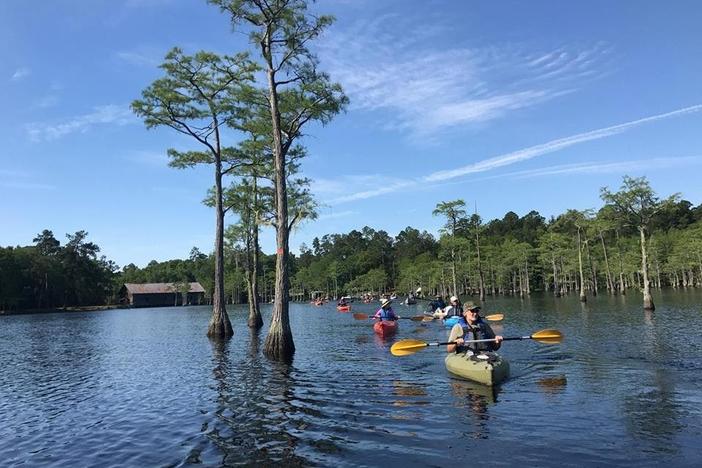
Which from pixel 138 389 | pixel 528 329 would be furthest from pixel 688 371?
pixel 138 389

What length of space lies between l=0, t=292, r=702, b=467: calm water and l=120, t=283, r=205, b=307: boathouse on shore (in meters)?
124

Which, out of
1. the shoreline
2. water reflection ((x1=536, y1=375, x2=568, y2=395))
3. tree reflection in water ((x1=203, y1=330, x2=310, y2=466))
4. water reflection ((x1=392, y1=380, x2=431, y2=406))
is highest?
the shoreline

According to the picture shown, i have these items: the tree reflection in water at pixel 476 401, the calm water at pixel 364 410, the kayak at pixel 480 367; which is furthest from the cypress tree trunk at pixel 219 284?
the tree reflection in water at pixel 476 401

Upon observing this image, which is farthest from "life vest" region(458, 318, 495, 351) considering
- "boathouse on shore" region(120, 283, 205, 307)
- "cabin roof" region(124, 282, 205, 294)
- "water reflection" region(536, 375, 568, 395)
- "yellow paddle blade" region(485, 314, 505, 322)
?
"cabin roof" region(124, 282, 205, 294)

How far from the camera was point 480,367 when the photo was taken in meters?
14.9

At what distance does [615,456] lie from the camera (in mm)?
8664

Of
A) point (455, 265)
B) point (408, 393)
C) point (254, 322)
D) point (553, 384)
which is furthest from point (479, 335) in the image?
point (455, 265)

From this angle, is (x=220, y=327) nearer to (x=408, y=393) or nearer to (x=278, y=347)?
(x=278, y=347)

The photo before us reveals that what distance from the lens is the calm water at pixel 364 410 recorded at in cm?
945

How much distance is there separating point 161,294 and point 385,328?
12364cm

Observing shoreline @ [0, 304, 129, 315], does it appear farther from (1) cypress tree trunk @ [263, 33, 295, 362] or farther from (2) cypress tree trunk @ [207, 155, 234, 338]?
(1) cypress tree trunk @ [263, 33, 295, 362]

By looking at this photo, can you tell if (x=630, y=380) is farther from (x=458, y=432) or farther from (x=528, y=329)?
(x=528, y=329)

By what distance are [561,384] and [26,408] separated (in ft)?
49.4

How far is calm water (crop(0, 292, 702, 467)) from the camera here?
31.0 feet
